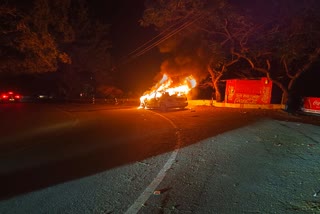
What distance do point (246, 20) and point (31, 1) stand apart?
609 inches

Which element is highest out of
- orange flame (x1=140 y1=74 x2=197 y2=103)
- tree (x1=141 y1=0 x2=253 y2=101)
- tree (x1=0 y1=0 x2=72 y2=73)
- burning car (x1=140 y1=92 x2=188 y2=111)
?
tree (x1=141 y1=0 x2=253 y2=101)

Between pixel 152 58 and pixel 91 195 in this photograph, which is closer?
pixel 91 195

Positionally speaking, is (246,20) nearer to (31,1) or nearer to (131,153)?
(31,1)

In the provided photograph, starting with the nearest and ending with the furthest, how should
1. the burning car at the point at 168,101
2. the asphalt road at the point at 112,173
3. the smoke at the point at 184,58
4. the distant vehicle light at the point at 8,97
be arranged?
1. the asphalt road at the point at 112,173
2. the burning car at the point at 168,101
3. the smoke at the point at 184,58
4. the distant vehicle light at the point at 8,97

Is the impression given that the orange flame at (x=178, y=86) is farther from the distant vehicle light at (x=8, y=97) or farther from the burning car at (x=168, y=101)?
the distant vehicle light at (x=8, y=97)

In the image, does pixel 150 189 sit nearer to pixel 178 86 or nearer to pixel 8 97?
pixel 178 86

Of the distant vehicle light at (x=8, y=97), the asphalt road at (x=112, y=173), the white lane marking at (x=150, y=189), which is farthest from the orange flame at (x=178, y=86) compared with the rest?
the white lane marking at (x=150, y=189)

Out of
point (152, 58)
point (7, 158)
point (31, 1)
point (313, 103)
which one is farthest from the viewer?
point (152, 58)

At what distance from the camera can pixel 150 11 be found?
71.1 feet

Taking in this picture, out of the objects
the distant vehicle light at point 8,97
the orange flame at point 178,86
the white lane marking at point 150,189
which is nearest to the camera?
the white lane marking at point 150,189

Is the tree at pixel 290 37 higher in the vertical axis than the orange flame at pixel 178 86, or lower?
higher

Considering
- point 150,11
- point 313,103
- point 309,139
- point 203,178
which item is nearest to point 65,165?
point 203,178

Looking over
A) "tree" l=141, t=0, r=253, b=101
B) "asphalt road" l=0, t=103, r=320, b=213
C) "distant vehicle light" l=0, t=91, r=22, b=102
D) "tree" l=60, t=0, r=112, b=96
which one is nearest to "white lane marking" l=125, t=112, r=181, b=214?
"asphalt road" l=0, t=103, r=320, b=213

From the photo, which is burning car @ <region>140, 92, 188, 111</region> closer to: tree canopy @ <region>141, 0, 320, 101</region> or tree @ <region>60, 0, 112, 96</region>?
tree canopy @ <region>141, 0, 320, 101</region>
